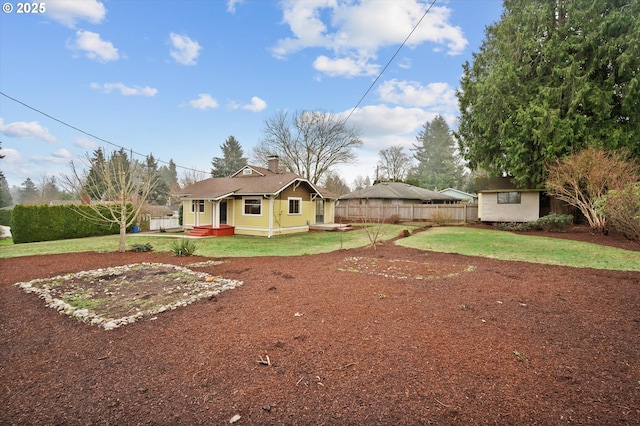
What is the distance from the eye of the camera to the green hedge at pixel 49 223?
50.3 ft

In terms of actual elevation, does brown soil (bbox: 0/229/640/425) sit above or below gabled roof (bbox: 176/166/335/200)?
below

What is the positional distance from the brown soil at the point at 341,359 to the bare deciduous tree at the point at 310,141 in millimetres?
27568

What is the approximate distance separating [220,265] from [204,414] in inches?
253

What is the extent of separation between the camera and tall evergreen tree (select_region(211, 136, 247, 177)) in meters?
44.9

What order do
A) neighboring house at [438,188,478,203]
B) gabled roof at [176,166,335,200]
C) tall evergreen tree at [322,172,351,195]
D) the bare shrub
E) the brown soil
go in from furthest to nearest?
tall evergreen tree at [322,172,351,195], neighboring house at [438,188,478,203], gabled roof at [176,166,335,200], the bare shrub, the brown soil

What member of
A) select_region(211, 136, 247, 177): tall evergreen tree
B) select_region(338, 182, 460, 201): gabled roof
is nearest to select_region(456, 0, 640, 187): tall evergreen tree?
select_region(338, 182, 460, 201): gabled roof

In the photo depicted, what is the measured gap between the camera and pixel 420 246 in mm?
12156

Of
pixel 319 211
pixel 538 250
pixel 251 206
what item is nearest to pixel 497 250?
pixel 538 250

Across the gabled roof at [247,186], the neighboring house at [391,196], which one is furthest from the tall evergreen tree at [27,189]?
the neighboring house at [391,196]

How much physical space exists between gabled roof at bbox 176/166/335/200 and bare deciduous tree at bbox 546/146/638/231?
Result: 1307 centimetres

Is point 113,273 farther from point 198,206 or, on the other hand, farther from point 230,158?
point 230,158

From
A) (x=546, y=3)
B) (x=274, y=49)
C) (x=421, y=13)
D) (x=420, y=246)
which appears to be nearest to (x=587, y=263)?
(x=420, y=246)

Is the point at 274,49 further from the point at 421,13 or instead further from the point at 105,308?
the point at 105,308

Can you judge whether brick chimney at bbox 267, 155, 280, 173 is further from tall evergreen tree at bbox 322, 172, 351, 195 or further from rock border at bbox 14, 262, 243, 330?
tall evergreen tree at bbox 322, 172, 351, 195
